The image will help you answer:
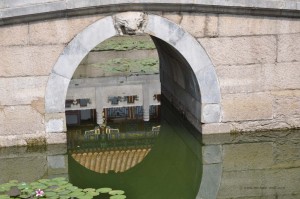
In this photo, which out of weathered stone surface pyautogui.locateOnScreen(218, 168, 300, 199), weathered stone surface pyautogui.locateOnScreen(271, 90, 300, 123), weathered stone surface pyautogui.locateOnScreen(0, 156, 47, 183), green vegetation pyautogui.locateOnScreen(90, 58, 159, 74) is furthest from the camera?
green vegetation pyautogui.locateOnScreen(90, 58, 159, 74)

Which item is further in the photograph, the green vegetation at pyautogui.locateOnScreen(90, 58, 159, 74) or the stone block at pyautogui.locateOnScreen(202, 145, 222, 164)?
the green vegetation at pyautogui.locateOnScreen(90, 58, 159, 74)

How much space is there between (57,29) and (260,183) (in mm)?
2992

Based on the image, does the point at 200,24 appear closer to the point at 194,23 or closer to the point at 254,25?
the point at 194,23

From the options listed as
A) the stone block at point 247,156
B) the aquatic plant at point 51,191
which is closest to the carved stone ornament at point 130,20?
the stone block at point 247,156

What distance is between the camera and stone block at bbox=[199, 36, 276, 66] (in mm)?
6871

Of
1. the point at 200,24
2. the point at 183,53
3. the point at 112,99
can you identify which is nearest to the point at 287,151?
the point at 183,53

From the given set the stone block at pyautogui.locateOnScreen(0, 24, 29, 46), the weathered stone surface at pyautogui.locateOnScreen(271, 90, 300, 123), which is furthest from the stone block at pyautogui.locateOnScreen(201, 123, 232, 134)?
the stone block at pyautogui.locateOnScreen(0, 24, 29, 46)

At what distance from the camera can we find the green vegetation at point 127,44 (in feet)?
43.1

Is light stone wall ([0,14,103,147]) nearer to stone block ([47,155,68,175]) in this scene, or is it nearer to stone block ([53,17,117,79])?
stone block ([53,17,117,79])

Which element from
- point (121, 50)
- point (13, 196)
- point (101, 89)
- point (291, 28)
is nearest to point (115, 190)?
point (13, 196)

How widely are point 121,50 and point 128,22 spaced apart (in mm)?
6483

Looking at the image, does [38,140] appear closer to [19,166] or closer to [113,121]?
[19,166]

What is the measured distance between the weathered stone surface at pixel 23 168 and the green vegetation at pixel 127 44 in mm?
6749

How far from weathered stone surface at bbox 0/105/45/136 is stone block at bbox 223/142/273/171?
7.66 ft
